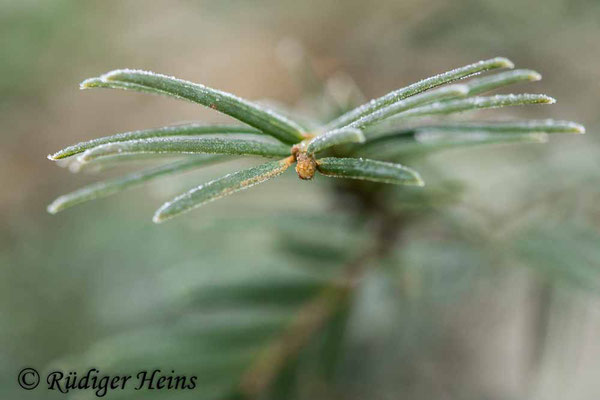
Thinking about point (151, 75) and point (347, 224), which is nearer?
point (151, 75)

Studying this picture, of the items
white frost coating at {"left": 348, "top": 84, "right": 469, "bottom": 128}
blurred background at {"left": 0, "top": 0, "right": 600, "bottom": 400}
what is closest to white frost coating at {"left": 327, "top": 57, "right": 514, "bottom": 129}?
white frost coating at {"left": 348, "top": 84, "right": 469, "bottom": 128}

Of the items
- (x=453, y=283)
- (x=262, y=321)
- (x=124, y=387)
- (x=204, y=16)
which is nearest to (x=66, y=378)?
(x=124, y=387)

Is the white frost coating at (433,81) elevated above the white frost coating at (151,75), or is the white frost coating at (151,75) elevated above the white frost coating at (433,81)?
the white frost coating at (433,81)

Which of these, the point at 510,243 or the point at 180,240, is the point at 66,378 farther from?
the point at 510,243

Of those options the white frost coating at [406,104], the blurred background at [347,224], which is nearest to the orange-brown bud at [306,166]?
the white frost coating at [406,104]

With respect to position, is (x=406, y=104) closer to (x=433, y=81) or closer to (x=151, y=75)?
(x=433, y=81)

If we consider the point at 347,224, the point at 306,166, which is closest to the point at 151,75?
the point at 306,166

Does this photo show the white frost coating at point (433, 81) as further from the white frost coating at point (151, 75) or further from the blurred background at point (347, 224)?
the blurred background at point (347, 224)

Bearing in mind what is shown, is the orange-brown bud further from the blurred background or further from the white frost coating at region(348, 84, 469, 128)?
the blurred background

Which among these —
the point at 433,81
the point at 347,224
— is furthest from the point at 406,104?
the point at 347,224
